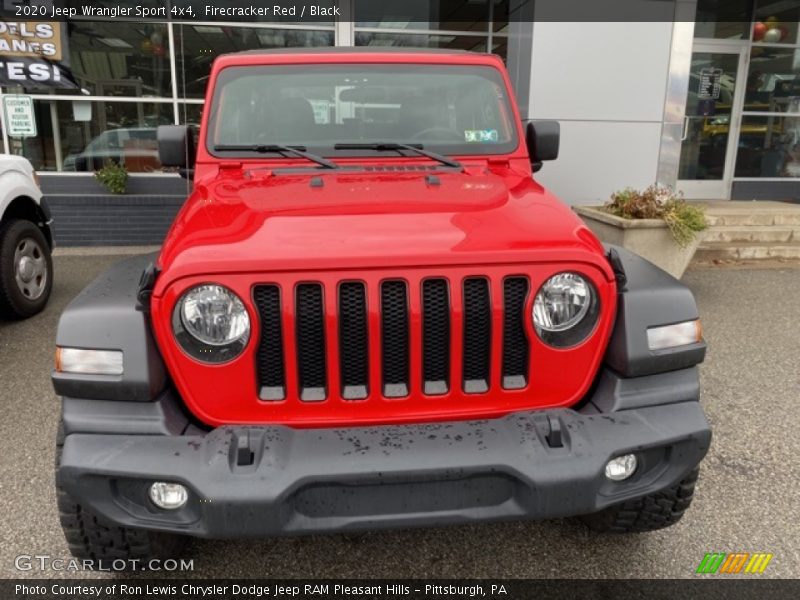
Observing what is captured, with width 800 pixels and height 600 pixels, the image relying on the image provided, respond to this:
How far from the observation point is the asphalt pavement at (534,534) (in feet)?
8.17

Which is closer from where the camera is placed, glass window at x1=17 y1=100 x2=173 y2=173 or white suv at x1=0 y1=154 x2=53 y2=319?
white suv at x1=0 y1=154 x2=53 y2=319

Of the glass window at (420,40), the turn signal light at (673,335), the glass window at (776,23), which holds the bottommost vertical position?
the turn signal light at (673,335)

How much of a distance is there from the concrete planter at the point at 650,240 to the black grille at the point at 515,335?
4.15m

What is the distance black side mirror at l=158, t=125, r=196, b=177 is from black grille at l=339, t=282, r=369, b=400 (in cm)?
180

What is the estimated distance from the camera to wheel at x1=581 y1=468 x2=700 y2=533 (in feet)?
7.73

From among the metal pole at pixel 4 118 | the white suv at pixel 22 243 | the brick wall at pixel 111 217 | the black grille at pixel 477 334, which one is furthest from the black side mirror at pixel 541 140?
the metal pole at pixel 4 118

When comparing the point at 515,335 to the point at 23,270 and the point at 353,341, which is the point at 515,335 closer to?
the point at 353,341

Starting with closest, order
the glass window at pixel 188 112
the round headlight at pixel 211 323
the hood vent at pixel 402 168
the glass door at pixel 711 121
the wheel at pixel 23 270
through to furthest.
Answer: the round headlight at pixel 211 323 < the hood vent at pixel 402 168 < the wheel at pixel 23 270 < the glass window at pixel 188 112 < the glass door at pixel 711 121

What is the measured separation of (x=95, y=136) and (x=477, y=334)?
8863mm

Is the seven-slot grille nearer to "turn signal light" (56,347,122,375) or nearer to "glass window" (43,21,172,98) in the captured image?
"turn signal light" (56,347,122,375)

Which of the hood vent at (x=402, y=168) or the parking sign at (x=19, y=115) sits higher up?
the parking sign at (x=19, y=115)

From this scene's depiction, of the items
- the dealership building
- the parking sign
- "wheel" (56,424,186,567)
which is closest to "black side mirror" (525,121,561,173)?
"wheel" (56,424,186,567)

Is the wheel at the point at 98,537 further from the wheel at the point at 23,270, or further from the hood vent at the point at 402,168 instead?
the wheel at the point at 23,270

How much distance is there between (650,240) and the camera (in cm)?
600
